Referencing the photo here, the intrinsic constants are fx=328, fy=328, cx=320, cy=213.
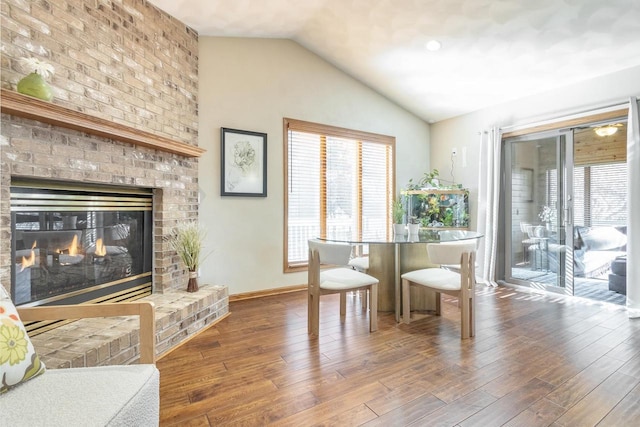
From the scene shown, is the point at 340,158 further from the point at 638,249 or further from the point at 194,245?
the point at 638,249

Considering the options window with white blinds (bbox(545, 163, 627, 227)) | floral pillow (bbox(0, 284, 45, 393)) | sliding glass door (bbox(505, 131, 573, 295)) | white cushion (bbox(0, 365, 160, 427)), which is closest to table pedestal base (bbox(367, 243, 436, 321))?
sliding glass door (bbox(505, 131, 573, 295))

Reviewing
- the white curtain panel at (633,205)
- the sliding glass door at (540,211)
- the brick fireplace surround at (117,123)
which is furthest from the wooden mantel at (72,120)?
the white curtain panel at (633,205)

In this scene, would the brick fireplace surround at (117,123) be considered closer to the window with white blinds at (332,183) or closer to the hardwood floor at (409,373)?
the hardwood floor at (409,373)

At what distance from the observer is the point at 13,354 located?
46.0 inches

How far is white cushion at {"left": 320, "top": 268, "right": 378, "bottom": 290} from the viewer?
2.74m

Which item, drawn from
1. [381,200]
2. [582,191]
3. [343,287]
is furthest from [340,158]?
[582,191]

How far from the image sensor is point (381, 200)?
16.6 ft

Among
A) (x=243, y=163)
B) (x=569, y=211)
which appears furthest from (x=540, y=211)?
(x=243, y=163)

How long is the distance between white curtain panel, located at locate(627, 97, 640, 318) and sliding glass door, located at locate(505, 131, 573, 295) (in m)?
0.63

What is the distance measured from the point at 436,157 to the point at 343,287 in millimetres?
3525

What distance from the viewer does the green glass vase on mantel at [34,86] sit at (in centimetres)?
188

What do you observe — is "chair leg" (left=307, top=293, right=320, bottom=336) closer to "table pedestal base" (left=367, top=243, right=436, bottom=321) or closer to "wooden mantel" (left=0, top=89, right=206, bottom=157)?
"table pedestal base" (left=367, top=243, right=436, bottom=321)

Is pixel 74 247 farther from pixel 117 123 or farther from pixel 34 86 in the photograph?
pixel 34 86

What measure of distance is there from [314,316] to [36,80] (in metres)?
2.43
